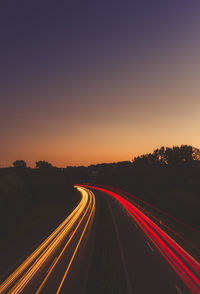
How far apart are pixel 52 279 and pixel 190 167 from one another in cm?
6106

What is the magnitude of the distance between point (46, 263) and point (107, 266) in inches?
206

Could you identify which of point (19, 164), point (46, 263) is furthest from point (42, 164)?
point (46, 263)

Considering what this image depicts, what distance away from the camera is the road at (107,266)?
11328mm

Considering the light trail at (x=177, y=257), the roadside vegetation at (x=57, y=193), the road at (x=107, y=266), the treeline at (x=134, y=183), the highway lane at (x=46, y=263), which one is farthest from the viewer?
the treeline at (x=134, y=183)

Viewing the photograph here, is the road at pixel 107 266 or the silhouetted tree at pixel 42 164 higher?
the silhouetted tree at pixel 42 164

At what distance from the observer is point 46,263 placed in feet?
46.1

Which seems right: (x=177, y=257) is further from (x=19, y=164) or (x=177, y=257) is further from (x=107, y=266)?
(x=19, y=164)

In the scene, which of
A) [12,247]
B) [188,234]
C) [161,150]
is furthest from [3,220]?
[161,150]

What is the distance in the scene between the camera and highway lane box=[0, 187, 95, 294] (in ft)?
37.7

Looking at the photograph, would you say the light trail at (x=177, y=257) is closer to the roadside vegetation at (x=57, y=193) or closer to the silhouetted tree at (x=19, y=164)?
the roadside vegetation at (x=57, y=193)

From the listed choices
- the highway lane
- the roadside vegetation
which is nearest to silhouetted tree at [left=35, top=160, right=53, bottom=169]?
the roadside vegetation

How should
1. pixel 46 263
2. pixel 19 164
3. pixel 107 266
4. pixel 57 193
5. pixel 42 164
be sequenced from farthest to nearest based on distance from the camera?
1. pixel 42 164
2. pixel 57 193
3. pixel 19 164
4. pixel 46 263
5. pixel 107 266

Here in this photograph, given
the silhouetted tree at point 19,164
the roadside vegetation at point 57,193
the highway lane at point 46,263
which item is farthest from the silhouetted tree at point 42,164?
the highway lane at point 46,263

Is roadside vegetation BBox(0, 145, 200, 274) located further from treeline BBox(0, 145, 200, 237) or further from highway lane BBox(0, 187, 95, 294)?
highway lane BBox(0, 187, 95, 294)
